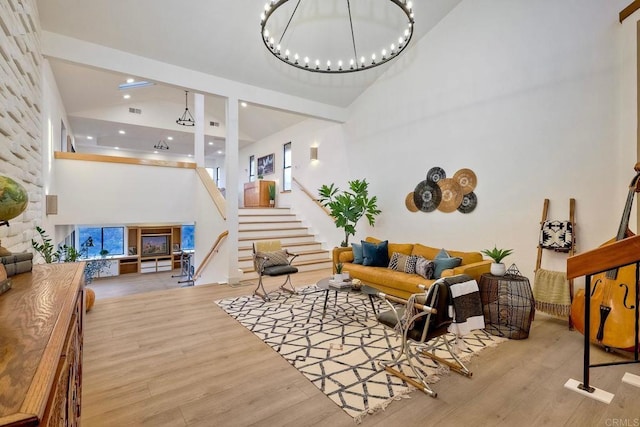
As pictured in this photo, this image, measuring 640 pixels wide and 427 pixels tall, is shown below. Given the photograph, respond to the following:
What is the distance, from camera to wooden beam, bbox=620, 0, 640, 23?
3217 mm

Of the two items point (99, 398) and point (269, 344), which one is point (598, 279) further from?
point (99, 398)

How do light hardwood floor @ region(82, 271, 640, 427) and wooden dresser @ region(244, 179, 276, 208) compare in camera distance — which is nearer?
light hardwood floor @ region(82, 271, 640, 427)

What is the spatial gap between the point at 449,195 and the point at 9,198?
17.2 feet

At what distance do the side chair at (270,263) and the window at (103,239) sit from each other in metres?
10.7

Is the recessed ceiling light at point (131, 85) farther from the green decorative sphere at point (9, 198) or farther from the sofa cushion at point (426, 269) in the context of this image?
the sofa cushion at point (426, 269)

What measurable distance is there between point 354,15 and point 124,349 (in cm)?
552

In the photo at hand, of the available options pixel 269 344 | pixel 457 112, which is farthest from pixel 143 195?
pixel 457 112

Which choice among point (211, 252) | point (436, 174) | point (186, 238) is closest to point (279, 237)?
point (211, 252)

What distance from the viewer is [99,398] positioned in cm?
224

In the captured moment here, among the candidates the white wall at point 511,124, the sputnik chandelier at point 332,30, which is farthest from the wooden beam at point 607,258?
the sputnik chandelier at point 332,30

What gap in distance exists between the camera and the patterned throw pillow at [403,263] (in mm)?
4461

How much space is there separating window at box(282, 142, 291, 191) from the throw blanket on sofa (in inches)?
297

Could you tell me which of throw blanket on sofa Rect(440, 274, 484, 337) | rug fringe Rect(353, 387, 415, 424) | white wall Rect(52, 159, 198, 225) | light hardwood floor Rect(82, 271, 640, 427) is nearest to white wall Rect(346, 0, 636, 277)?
light hardwood floor Rect(82, 271, 640, 427)

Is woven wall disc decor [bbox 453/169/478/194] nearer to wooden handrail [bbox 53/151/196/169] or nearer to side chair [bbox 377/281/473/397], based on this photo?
side chair [bbox 377/281/473/397]
